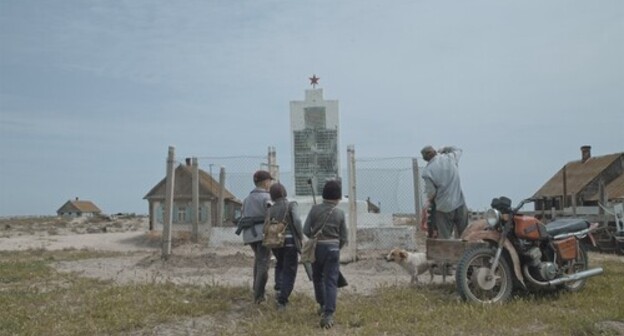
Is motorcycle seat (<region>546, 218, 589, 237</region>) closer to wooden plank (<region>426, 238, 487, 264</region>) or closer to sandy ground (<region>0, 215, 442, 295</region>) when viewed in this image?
wooden plank (<region>426, 238, 487, 264</region>)

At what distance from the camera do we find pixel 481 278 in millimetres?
6809

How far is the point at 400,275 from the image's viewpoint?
31.7 feet

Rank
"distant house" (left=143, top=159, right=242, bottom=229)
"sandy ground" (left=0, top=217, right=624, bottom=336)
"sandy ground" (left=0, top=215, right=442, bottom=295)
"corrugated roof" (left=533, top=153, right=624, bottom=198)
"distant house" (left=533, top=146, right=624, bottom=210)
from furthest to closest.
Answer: "corrugated roof" (left=533, top=153, right=624, bottom=198) < "distant house" (left=533, top=146, right=624, bottom=210) < "distant house" (left=143, top=159, right=242, bottom=229) < "sandy ground" (left=0, top=215, right=442, bottom=295) < "sandy ground" (left=0, top=217, right=624, bottom=336)

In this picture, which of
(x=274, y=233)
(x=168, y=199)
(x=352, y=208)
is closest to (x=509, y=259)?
(x=274, y=233)

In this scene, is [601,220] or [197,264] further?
[601,220]

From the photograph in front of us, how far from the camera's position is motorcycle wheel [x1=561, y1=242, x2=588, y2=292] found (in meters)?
7.52

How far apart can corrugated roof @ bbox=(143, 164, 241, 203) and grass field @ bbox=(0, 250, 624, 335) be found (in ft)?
22.9

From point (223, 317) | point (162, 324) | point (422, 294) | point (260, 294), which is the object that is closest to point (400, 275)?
point (422, 294)

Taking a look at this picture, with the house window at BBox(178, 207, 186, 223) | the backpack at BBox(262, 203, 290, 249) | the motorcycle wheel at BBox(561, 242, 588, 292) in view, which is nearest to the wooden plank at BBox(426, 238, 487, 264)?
the motorcycle wheel at BBox(561, 242, 588, 292)

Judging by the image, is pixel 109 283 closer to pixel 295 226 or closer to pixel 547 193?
pixel 295 226

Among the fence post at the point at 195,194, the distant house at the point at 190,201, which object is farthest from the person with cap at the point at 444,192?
the distant house at the point at 190,201

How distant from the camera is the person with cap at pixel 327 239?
245 inches

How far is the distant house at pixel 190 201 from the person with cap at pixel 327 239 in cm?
879

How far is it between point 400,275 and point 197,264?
3776 mm
